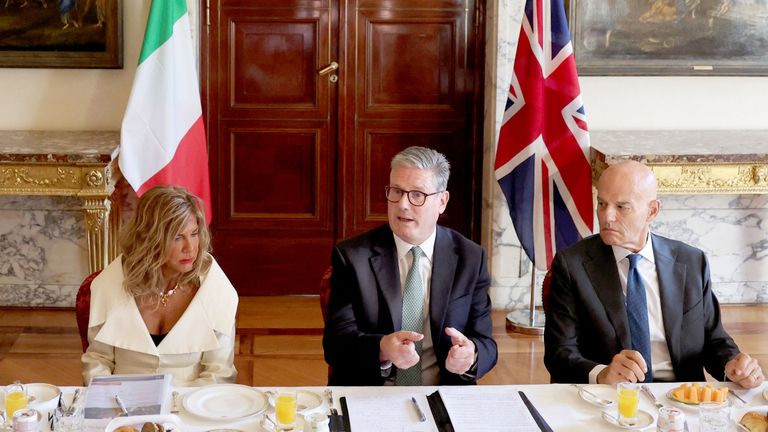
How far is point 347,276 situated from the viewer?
3.24 m

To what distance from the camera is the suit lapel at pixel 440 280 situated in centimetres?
320

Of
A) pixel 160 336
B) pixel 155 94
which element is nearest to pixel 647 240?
pixel 160 336

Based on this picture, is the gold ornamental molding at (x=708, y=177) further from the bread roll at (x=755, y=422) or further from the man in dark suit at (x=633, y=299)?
the bread roll at (x=755, y=422)

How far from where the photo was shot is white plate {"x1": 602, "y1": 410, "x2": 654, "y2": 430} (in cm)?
256

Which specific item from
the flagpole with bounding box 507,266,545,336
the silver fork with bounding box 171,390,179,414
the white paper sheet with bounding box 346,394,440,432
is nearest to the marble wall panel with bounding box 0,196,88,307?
the flagpole with bounding box 507,266,545,336

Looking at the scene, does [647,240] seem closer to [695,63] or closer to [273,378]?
[273,378]

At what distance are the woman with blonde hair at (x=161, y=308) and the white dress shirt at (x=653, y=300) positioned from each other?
4.07ft

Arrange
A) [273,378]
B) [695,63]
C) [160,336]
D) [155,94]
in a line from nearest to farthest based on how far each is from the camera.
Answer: [160,336], [273,378], [155,94], [695,63]

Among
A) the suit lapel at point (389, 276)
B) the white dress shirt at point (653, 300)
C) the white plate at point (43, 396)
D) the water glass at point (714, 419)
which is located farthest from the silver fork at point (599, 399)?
the white plate at point (43, 396)

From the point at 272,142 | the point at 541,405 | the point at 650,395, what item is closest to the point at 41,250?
the point at 272,142

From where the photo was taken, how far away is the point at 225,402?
2.69 metres

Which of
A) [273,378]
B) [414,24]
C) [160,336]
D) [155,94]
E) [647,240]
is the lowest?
[273,378]

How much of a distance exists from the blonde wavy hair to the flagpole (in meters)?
2.83

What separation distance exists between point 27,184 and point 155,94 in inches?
30.8
